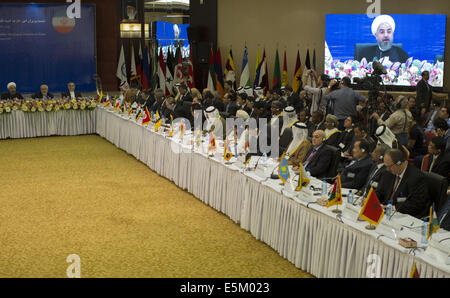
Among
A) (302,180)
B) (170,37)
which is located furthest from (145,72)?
(302,180)

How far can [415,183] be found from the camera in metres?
4.99

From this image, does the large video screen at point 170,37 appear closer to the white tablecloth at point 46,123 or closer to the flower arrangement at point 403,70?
the white tablecloth at point 46,123

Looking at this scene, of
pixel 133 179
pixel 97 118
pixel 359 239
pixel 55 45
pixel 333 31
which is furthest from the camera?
pixel 55 45

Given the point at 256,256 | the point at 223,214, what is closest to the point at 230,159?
the point at 223,214

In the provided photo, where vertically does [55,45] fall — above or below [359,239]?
above

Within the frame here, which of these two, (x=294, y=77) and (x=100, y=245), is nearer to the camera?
(x=100, y=245)

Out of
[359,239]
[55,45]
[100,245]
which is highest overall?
[55,45]

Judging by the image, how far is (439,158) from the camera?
617 cm

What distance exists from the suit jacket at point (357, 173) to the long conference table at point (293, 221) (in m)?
0.52

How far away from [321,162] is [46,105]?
794cm

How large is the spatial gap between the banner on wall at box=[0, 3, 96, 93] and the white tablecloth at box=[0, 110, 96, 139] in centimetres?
382

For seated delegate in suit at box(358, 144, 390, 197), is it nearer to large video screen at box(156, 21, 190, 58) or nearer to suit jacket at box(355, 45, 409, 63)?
suit jacket at box(355, 45, 409, 63)

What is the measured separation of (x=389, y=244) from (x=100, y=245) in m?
3.15
